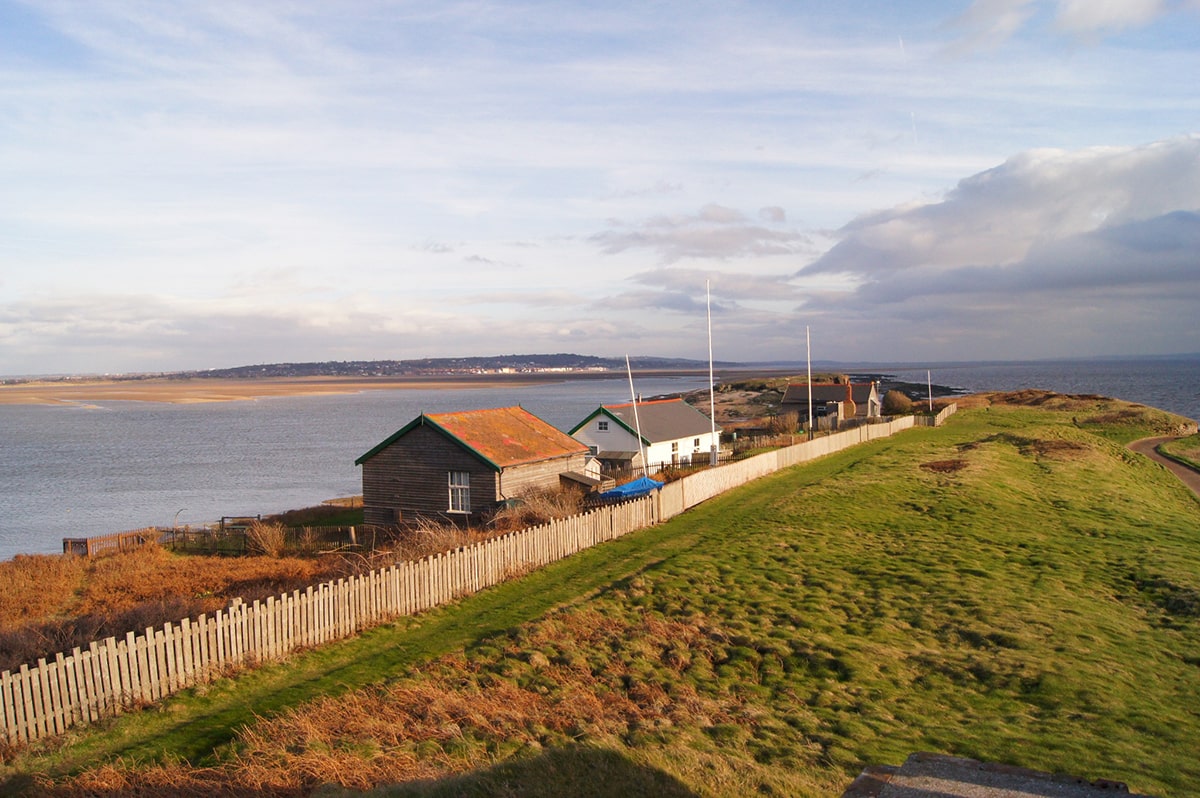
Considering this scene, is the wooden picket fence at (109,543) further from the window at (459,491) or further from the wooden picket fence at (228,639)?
the wooden picket fence at (228,639)

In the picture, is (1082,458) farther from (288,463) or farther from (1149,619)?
(288,463)

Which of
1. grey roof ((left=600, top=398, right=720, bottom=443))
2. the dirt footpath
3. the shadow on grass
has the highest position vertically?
grey roof ((left=600, top=398, right=720, bottom=443))

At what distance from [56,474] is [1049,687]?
77.9 metres

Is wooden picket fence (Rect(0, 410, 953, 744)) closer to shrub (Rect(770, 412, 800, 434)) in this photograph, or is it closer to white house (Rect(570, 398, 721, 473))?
white house (Rect(570, 398, 721, 473))

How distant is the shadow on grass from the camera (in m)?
7.98

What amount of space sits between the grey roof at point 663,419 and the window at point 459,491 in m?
13.7

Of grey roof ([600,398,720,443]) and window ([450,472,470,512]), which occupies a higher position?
grey roof ([600,398,720,443])

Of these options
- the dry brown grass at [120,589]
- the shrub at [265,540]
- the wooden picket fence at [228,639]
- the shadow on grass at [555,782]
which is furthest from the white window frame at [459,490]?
the shadow on grass at [555,782]

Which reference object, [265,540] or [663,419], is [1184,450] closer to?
[663,419]

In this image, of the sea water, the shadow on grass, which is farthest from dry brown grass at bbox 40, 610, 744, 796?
the sea water

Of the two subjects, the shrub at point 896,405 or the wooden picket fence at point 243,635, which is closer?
the wooden picket fence at point 243,635

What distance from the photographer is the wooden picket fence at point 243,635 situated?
11914 mm

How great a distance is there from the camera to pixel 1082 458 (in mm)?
42312

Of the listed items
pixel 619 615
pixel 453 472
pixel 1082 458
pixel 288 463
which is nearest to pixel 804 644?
pixel 619 615
